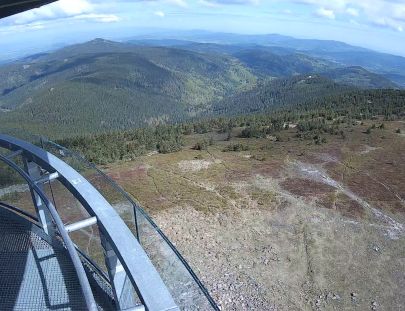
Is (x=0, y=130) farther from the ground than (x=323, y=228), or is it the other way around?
(x=0, y=130)

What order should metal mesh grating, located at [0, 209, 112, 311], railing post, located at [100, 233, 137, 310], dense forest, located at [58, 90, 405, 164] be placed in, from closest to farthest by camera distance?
railing post, located at [100, 233, 137, 310] → metal mesh grating, located at [0, 209, 112, 311] → dense forest, located at [58, 90, 405, 164]

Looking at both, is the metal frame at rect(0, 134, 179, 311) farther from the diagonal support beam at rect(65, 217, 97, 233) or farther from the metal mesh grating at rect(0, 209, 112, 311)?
the metal mesh grating at rect(0, 209, 112, 311)

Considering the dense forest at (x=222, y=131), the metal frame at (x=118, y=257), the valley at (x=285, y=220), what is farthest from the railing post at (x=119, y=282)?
the dense forest at (x=222, y=131)

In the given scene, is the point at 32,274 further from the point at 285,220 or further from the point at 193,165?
the point at 193,165

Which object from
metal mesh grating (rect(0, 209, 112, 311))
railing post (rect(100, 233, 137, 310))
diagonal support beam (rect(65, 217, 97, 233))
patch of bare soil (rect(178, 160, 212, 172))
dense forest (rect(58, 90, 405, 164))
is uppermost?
diagonal support beam (rect(65, 217, 97, 233))

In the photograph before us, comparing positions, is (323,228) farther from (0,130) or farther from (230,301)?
(0,130)

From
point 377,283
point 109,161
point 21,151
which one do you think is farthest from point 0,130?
point 109,161

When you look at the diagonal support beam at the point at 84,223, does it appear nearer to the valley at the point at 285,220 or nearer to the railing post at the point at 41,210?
the railing post at the point at 41,210

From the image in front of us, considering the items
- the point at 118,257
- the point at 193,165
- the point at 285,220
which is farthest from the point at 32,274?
the point at 193,165

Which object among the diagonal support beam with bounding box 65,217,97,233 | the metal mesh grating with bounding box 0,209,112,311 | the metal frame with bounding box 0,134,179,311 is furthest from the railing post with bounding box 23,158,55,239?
A: the diagonal support beam with bounding box 65,217,97,233
